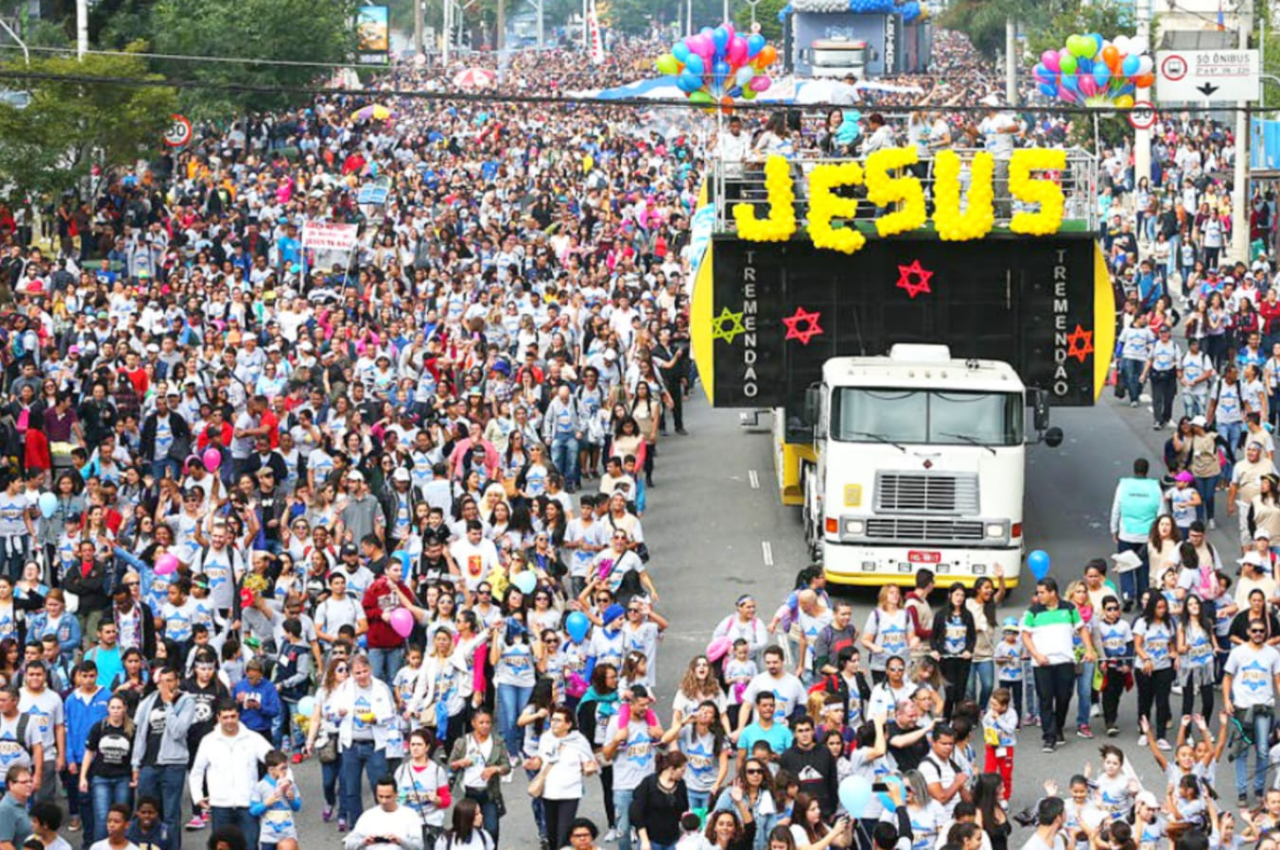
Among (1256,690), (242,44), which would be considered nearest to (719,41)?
(1256,690)

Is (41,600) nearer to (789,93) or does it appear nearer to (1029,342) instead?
(1029,342)

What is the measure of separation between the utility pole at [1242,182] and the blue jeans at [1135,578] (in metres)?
21.5

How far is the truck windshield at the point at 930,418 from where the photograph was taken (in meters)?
24.6

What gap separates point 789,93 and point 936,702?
135ft

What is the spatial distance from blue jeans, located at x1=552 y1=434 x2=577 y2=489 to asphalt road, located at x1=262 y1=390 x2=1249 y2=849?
3.13ft

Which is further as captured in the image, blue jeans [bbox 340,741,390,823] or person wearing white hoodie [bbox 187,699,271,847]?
blue jeans [bbox 340,741,390,823]

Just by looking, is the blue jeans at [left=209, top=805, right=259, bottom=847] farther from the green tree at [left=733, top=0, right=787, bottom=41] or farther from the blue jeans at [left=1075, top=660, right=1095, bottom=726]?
the green tree at [left=733, top=0, right=787, bottom=41]

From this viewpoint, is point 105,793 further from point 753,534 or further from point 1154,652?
point 753,534

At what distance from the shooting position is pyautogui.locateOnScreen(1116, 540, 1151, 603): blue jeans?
970 inches

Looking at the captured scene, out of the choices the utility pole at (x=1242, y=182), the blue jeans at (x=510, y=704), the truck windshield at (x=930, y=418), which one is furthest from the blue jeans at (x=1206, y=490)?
the utility pole at (x=1242, y=182)

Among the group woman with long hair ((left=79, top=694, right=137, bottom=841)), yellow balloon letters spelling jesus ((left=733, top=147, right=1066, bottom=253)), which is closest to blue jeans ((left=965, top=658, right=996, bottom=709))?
yellow balloon letters spelling jesus ((left=733, top=147, right=1066, bottom=253))

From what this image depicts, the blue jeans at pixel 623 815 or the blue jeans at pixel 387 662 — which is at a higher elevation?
the blue jeans at pixel 387 662

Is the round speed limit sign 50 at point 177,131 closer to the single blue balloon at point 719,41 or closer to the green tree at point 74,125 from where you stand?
the green tree at point 74,125

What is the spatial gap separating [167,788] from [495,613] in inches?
135
